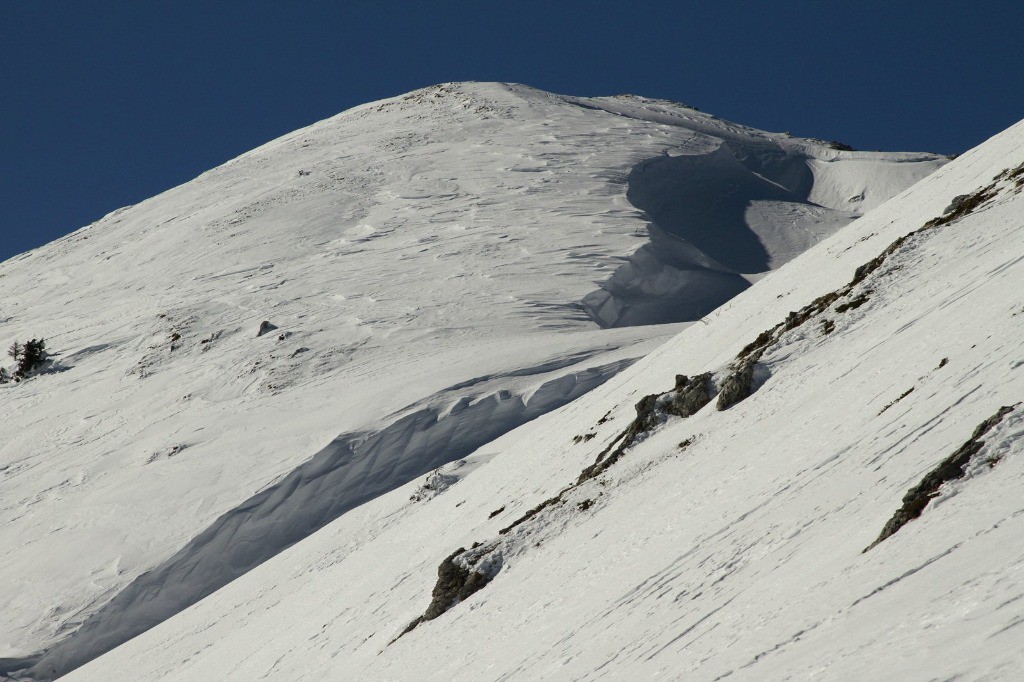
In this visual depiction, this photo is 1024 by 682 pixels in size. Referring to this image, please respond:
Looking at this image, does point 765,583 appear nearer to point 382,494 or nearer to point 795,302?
point 795,302

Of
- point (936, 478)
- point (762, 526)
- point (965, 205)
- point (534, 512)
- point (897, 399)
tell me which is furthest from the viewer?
point (965, 205)

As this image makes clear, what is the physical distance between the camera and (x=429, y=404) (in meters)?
19.0

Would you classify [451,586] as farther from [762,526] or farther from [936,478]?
[936,478]

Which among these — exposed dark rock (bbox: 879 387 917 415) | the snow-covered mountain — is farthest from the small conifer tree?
exposed dark rock (bbox: 879 387 917 415)

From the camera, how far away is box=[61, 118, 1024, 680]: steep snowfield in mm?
5055

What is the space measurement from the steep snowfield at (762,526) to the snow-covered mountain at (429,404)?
5 centimetres

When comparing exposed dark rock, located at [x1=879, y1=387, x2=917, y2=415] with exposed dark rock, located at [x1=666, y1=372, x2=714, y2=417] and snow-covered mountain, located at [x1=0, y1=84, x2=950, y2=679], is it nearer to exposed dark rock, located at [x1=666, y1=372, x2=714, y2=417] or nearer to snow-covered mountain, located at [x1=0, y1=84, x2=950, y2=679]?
snow-covered mountain, located at [x1=0, y1=84, x2=950, y2=679]

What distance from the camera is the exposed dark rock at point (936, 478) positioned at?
5691 mm

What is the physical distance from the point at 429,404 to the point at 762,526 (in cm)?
1258

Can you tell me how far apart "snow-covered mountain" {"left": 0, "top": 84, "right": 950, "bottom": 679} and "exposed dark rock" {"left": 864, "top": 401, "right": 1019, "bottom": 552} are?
15 cm

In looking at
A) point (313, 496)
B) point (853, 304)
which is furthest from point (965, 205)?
point (313, 496)

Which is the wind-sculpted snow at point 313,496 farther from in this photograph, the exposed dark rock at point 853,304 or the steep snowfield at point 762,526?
the exposed dark rock at point 853,304

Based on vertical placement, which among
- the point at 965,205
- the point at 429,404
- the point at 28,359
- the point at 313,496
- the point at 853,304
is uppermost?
the point at 28,359

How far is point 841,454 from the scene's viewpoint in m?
7.23
